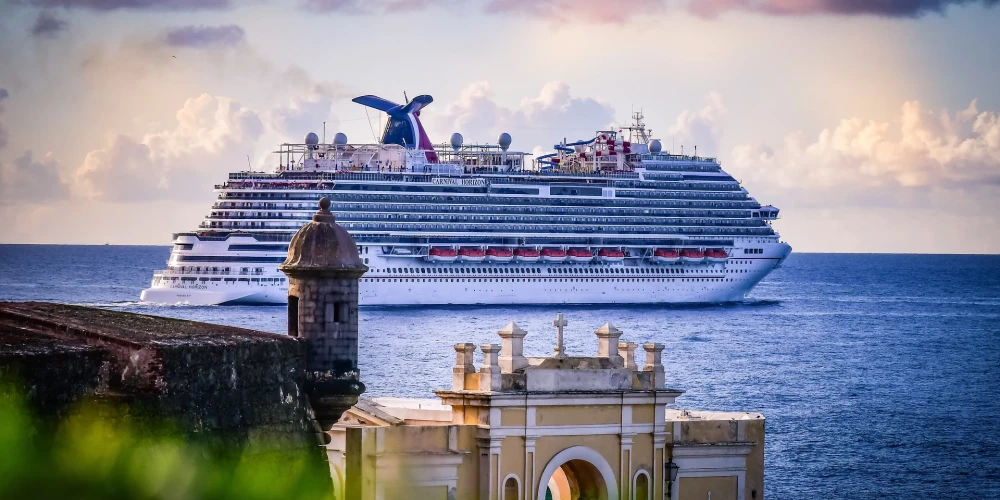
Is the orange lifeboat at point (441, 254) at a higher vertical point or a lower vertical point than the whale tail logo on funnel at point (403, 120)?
lower

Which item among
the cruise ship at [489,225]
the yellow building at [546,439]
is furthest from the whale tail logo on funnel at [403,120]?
the yellow building at [546,439]

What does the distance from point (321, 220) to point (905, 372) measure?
51.9 metres

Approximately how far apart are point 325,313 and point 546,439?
4.59m

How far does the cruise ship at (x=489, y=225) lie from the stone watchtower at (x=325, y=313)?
257 ft

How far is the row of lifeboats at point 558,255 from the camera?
108 metres

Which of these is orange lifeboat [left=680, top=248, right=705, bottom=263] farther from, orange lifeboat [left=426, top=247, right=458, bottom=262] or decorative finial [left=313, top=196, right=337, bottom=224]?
decorative finial [left=313, top=196, right=337, bottom=224]

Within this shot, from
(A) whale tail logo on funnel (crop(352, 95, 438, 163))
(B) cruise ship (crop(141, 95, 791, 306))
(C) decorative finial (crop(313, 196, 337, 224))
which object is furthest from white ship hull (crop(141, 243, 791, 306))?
(C) decorative finial (crop(313, 196, 337, 224))

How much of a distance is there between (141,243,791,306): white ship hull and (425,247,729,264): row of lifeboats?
408 mm

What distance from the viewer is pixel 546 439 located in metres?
25.1

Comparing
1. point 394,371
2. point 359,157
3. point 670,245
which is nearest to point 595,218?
point 670,245

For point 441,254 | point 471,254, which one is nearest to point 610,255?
point 471,254

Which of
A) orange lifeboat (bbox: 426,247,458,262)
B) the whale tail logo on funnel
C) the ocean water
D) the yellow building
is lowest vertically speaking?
the ocean water

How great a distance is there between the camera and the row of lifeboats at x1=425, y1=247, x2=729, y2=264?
107688 mm

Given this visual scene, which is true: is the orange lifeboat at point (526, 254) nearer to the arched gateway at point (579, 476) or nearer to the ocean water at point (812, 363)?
the ocean water at point (812, 363)
